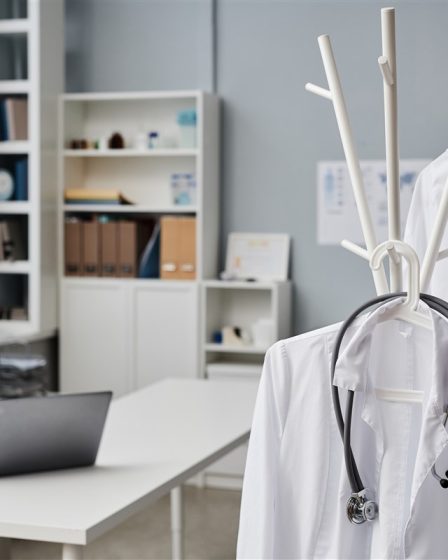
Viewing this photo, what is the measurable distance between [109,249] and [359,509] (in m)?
4.07

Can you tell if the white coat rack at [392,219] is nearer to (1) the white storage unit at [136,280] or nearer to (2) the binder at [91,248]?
(1) the white storage unit at [136,280]

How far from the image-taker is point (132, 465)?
2.40 m

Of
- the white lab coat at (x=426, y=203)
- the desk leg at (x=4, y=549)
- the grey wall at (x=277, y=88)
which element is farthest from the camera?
the grey wall at (x=277, y=88)

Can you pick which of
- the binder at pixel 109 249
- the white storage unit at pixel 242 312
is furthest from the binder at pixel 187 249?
the binder at pixel 109 249

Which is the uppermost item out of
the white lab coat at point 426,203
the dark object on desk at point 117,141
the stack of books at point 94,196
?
the dark object on desk at point 117,141

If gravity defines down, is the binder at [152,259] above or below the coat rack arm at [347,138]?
below

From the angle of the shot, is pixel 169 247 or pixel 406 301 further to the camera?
pixel 169 247

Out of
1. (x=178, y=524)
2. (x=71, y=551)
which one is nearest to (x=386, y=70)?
(x=71, y=551)

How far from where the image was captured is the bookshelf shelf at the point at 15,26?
203 inches

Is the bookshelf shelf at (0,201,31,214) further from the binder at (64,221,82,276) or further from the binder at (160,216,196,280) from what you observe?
the binder at (160,216,196,280)

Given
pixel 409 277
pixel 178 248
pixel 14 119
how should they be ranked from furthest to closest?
pixel 14 119 < pixel 178 248 < pixel 409 277

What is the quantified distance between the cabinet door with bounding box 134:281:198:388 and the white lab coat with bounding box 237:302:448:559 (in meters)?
3.72

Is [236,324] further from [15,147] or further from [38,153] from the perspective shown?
[15,147]

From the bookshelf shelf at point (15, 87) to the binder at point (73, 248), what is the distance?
78 cm
